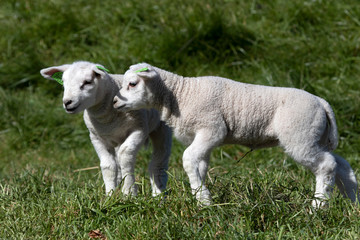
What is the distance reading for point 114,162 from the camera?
174 inches

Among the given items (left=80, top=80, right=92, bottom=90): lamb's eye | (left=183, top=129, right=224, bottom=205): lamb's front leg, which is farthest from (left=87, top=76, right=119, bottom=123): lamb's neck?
(left=183, top=129, right=224, bottom=205): lamb's front leg

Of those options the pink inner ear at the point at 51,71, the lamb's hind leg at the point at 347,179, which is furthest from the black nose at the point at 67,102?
the lamb's hind leg at the point at 347,179

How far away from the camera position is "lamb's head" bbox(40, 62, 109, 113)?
3986 mm

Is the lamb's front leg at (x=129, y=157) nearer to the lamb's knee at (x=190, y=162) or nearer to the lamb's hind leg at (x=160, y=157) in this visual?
the lamb's hind leg at (x=160, y=157)

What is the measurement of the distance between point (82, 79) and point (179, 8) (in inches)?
158

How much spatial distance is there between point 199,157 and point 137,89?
664 millimetres

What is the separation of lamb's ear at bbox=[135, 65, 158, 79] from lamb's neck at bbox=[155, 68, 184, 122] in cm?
13

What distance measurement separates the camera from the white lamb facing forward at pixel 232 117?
3838 mm

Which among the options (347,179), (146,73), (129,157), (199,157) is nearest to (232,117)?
(199,157)

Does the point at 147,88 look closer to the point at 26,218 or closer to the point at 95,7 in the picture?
the point at 26,218

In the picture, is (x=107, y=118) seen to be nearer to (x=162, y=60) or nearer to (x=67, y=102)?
(x=67, y=102)

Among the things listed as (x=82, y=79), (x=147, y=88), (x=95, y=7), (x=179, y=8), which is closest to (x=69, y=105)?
(x=82, y=79)

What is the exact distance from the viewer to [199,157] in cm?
379

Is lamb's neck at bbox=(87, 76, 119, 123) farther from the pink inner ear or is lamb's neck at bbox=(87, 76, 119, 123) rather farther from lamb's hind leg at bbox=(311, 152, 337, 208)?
lamb's hind leg at bbox=(311, 152, 337, 208)
